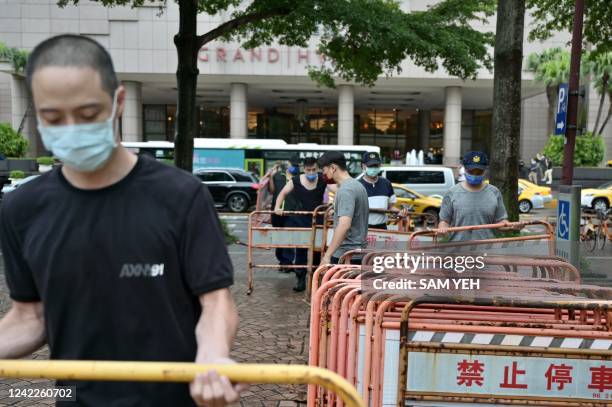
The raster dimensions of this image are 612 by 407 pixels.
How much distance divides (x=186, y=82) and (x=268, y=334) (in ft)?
21.3

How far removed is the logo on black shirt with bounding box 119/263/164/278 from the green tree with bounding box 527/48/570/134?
40.0 m

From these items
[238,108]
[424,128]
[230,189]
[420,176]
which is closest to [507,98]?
[420,176]

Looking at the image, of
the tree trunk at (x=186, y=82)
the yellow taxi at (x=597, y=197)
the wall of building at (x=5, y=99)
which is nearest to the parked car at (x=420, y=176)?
the yellow taxi at (x=597, y=197)

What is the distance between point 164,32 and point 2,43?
10333mm

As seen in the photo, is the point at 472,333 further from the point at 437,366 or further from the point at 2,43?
the point at 2,43

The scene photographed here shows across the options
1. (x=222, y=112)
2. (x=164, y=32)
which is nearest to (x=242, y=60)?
(x=164, y=32)

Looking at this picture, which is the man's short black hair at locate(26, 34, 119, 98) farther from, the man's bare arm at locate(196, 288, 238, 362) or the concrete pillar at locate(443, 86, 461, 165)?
the concrete pillar at locate(443, 86, 461, 165)

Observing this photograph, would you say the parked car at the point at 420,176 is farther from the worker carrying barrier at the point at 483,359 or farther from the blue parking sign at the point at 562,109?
the worker carrying barrier at the point at 483,359

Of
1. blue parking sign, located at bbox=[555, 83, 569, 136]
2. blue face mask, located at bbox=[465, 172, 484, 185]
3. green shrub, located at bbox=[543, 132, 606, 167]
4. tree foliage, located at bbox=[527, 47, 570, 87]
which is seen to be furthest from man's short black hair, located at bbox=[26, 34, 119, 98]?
tree foliage, located at bbox=[527, 47, 570, 87]

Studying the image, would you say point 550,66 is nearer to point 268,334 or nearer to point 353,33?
point 353,33

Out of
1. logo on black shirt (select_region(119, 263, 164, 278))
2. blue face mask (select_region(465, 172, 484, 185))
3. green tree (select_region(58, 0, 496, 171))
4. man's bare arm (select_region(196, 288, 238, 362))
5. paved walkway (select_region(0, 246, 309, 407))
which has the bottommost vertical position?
paved walkway (select_region(0, 246, 309, 407))

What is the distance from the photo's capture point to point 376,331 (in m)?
2.93

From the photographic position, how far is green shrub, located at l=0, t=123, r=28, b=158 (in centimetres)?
3161
